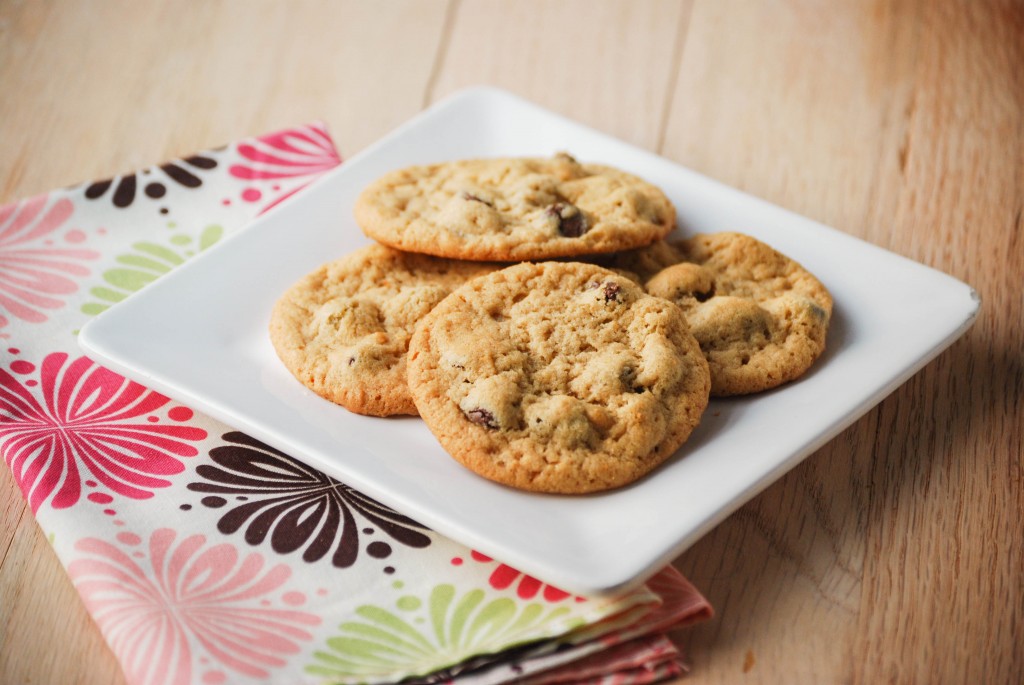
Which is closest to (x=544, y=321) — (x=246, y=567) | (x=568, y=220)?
(x=568, y=220)

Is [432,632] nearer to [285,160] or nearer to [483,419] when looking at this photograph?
[483,419]

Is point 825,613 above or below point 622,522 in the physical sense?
below

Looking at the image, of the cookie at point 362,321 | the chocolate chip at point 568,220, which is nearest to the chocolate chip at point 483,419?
the cookie at point 362,321

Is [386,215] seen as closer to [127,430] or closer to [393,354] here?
[393,354]

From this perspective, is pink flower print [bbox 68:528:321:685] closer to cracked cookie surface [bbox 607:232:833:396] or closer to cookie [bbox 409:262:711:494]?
cookie [bbox 409:262:711:494]

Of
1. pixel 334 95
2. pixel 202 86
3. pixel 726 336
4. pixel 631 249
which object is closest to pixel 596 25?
pixel 334 95

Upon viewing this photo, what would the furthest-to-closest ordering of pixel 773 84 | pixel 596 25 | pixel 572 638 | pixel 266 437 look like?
pixel 596 25 → pixel 773 84 → pixel 266 437 → pixel 572 638

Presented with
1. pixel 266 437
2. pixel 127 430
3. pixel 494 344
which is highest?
pixel 494 344
